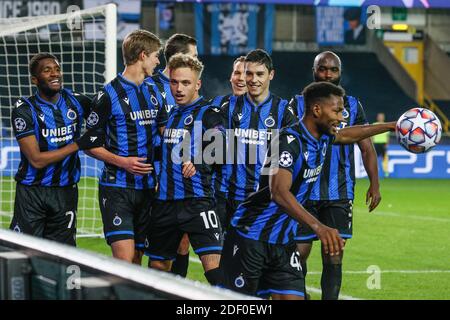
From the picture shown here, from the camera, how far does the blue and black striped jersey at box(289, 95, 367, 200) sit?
275 inches

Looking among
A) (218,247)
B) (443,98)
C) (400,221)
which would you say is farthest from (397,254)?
(443,98)

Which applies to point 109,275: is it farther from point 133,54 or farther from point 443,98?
point 443,98

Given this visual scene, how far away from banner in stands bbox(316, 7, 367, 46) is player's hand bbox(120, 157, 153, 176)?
25416 mm

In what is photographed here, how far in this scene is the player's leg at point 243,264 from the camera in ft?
17.6

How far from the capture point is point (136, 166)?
6453mm

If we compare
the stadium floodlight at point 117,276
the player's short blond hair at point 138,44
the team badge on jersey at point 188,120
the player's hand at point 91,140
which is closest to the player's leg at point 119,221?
the player's hand at point 91,140

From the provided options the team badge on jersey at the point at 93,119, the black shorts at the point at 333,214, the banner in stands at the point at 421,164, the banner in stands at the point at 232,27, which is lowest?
the banner in stands at the point at 421,164

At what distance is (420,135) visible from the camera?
621cm

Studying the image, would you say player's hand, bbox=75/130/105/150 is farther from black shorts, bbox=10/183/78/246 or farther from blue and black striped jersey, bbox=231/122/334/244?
blue and black striped jersey, bbox=231/122/334/244

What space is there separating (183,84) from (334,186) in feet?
4.73

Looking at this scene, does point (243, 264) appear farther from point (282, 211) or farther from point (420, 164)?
point (420, 164)

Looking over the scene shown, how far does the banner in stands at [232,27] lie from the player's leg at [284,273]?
2476 centimetres

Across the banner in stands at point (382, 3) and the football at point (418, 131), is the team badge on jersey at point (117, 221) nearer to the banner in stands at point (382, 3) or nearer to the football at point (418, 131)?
the football at point (418, 131)

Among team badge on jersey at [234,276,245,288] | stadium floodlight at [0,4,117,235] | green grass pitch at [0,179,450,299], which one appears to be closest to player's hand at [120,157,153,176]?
team badge on jersey at [234,276,245,288]
